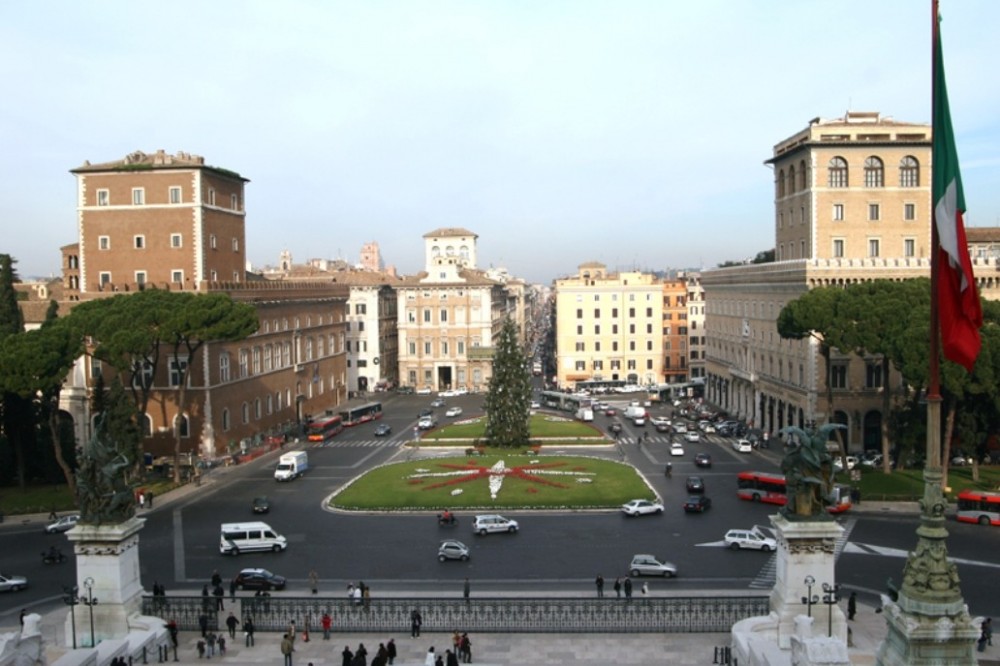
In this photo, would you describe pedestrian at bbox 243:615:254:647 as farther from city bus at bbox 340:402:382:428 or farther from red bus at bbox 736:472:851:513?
city bus at bbox 340:402:382:428

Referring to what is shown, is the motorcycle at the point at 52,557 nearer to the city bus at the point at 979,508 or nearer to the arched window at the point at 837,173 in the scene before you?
the city bus at the point at 979,508

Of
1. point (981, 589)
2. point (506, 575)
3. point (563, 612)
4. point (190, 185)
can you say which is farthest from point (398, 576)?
point (190, 185)

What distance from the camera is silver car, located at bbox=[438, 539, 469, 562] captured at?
30.6 metres

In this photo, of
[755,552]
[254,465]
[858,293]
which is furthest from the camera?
[254,465]

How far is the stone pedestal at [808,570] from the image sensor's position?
19.0m

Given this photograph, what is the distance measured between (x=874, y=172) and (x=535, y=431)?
87.5ft

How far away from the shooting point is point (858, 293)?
4438cm

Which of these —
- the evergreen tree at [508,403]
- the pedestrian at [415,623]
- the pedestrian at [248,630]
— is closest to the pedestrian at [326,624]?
the pedestrian at [248,630]

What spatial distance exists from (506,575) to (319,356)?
46.7m

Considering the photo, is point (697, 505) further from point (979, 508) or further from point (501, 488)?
point (979, 508)

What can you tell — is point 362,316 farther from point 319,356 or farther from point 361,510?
point 361,510

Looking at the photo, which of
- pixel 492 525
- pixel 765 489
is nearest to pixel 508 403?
pixel 765 489

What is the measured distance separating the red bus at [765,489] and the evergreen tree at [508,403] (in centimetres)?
1520

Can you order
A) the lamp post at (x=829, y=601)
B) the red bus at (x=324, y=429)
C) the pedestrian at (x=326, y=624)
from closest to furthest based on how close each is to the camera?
the lamp post at (x=829, y=601)
the pedestrian at (x=326, y=624)
the red bus at (x=324, y=429)
